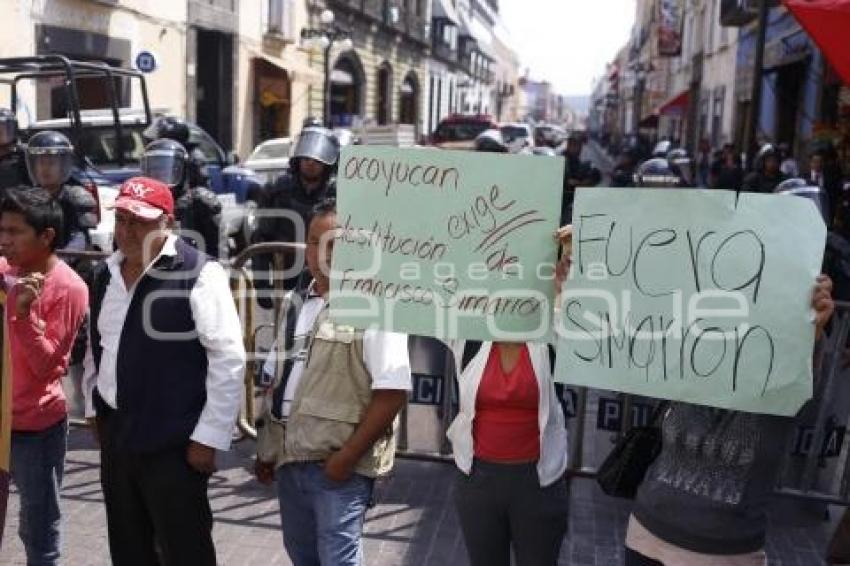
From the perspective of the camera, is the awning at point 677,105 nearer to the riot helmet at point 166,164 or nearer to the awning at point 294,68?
the awning at point 294,68

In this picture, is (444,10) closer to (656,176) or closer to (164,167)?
(164,167)

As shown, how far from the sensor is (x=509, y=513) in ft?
9.50

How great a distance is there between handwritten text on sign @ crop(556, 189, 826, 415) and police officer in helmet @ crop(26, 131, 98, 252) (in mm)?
3924

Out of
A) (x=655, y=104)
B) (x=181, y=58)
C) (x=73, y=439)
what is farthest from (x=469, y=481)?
(x=655, y=104)

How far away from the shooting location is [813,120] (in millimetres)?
16422

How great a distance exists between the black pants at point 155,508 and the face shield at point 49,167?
10.4 ft

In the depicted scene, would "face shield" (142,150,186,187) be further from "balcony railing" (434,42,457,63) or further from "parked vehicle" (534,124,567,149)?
"balcony railing" (434,42,457,63)

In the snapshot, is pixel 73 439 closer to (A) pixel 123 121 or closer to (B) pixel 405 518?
(B) pixel 405 518

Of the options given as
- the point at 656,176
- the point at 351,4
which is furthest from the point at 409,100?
the point at 656,176

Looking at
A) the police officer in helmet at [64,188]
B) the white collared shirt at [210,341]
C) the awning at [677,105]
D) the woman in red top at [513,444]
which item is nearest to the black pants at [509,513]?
the woman in red top at [513,444]

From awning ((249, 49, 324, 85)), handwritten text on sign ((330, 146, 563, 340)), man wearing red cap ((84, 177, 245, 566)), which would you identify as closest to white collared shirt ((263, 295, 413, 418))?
handwritten text on sign ((330, 146, 563, 340))

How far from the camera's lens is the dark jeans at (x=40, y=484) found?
11.3 feet

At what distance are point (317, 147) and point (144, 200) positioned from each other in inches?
120

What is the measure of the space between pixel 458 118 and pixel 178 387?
24.9 m
